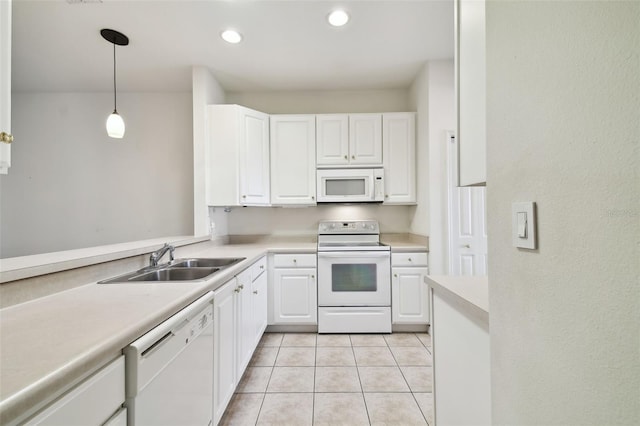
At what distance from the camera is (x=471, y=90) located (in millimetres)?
926

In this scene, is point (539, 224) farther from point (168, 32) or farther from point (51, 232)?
point (51, 232)

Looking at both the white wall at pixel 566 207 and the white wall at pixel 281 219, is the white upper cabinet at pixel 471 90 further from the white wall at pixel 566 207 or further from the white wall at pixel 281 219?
the white wall at pixel 281 219

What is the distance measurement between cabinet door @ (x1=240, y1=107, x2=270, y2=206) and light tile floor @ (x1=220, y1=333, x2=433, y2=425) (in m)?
1.48

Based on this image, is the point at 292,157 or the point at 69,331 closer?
the point at 69,331

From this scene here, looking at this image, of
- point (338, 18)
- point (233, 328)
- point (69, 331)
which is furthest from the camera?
point (338, 18)

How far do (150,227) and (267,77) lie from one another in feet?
7.60

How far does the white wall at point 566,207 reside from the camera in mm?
422

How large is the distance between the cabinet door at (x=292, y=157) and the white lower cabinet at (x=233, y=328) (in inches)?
38.5

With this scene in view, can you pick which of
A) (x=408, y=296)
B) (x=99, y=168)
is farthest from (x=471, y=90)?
(x=99, y=168)

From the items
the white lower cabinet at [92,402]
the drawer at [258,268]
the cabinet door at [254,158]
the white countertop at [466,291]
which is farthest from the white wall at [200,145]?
Answer: the white countertop at [466,291]

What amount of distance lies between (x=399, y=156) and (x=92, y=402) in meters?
2.99

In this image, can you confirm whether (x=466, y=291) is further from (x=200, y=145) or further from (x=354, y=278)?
(x=200, y=145)

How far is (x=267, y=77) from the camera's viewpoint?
301cm

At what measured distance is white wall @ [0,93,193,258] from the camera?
10.9 ft
